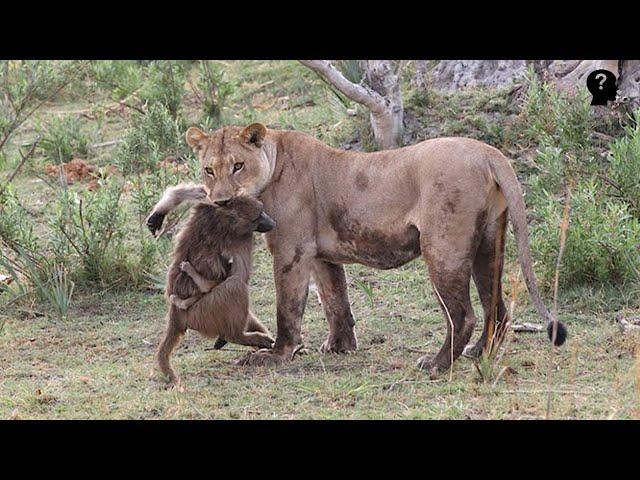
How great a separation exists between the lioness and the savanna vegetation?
0.34 metres

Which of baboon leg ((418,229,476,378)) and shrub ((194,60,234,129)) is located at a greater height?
shrub ((194,60,234,129))

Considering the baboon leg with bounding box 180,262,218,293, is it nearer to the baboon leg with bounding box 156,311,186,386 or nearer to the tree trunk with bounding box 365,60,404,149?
the baboon leg with bounding box 156,311,186,386

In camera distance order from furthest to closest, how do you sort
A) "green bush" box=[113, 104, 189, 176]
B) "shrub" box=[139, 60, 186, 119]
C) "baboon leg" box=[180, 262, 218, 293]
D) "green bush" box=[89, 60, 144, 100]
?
"green bush" box=[89, 60, 144, 100] < "shrub" box=[139, 60, 186, 119] < "green bush" box=[113, 104, 189, 176] < "baboon leg" box=[180, 262, 218, 293]

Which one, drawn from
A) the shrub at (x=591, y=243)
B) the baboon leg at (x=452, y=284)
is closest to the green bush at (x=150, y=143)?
the shrub at (x=591, y=243)

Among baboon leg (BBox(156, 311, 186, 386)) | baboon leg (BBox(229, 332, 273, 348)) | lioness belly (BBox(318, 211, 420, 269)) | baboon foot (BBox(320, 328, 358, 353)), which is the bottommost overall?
baboon foot (BBox(320, 328, 358, 353))

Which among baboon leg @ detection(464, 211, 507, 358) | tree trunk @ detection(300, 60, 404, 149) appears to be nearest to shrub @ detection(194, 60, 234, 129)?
tree trunk @ detection(300, 60, 404, 149)

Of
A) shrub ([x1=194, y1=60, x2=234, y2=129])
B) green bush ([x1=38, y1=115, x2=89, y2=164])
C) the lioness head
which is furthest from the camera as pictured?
shrub ([x1=194, y1=60, x2=234, y2=129])

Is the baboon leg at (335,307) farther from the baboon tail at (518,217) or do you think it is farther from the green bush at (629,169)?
the green bush at (629,169)

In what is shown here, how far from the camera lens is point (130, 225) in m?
9.98

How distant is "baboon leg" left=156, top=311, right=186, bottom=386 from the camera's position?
6566 mm

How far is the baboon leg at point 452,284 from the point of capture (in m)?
6.50

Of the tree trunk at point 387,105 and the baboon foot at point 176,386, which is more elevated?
the tree trunk at point 387,105

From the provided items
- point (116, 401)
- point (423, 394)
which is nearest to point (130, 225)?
point (116, 401)

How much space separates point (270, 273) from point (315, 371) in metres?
2.40
